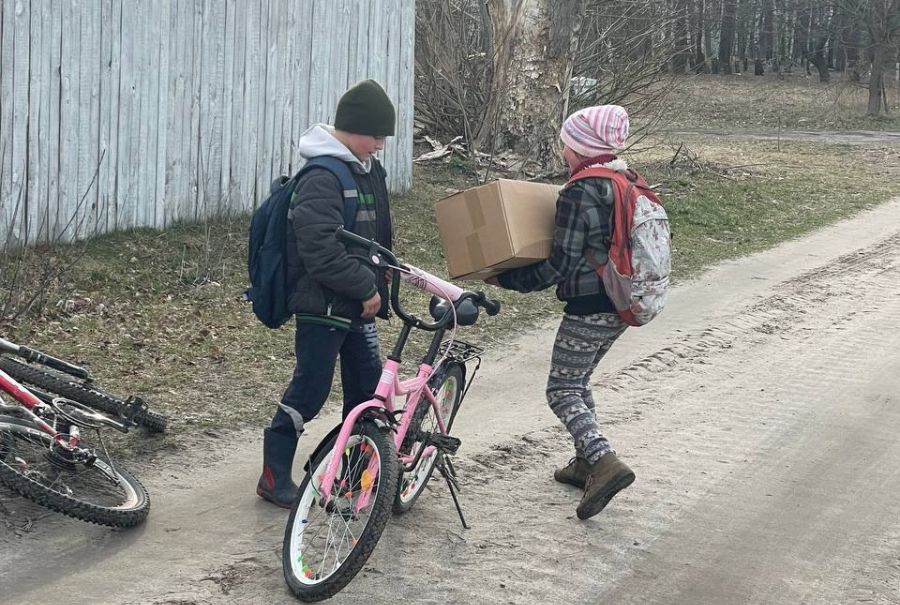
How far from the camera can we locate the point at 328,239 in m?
4.55

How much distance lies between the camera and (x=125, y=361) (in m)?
7.23

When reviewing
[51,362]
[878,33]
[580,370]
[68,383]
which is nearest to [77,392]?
[68,383]

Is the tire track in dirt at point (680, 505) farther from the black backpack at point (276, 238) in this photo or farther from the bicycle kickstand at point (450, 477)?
the black backpack at point (276, 238)

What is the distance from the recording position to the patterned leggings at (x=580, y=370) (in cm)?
517

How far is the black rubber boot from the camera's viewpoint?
→ 16.5 feet

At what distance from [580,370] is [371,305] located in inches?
42.6

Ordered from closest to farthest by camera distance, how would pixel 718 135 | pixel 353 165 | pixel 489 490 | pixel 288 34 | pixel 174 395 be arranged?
pixel 353 165
pixel 489 490
pixel 174 395
pixel 288 34
pixel 718 135

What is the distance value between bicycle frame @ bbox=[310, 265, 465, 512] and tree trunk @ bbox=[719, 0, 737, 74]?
4985 centimetres

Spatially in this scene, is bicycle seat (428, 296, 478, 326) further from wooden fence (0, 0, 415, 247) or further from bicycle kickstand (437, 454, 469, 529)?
wooden fence (0, 0, 415, 247)

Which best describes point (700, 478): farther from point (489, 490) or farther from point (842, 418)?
point (842, 418)

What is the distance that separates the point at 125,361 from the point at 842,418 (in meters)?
4.35

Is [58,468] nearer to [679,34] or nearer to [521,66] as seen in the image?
[521,66]

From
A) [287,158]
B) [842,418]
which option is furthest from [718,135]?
[842,418]

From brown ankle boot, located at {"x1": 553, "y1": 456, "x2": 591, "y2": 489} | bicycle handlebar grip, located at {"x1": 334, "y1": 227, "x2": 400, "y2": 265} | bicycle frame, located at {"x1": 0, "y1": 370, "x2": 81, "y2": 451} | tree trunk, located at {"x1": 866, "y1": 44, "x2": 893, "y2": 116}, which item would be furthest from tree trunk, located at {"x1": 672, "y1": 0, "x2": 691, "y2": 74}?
bicycle frame, located at {"x1": 0, "y1": 370, "x2": 81, "y2": 451}
